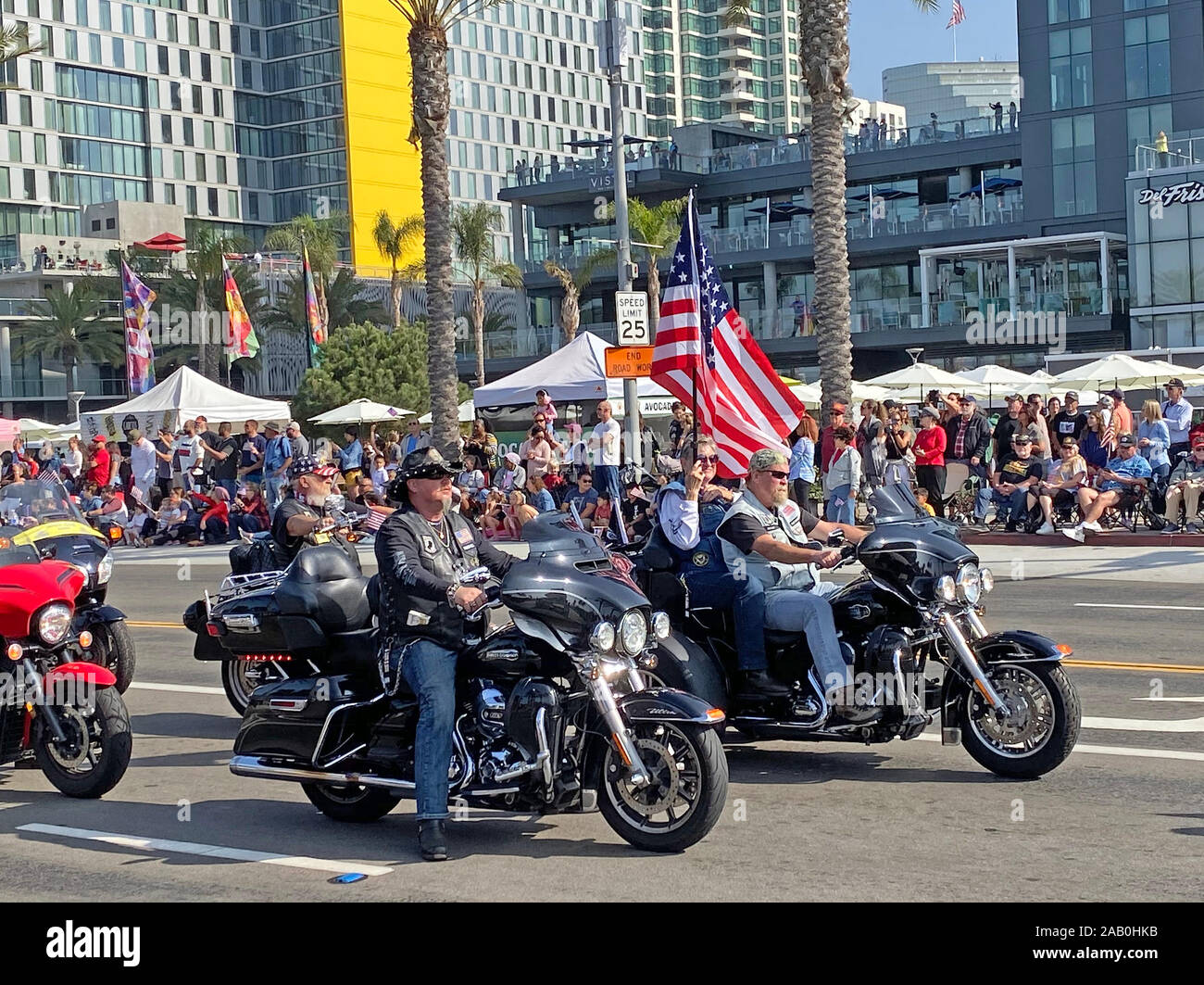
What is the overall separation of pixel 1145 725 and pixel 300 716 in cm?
480

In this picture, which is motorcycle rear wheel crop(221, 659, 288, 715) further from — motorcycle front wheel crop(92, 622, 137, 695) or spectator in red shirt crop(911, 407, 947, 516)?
spectator in red shirt crop(911, 407, 947, 516)

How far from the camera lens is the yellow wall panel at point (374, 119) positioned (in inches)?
4815

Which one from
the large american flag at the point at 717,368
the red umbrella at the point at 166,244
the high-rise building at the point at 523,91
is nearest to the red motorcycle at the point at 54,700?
the large american flag at the point at 717,368

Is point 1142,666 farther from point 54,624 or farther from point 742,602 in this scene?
point 54,624

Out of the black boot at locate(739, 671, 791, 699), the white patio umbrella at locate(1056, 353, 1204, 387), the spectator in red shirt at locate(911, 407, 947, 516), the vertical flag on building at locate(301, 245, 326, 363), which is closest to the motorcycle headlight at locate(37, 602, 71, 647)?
the black boot at locate(739, 671, 791, 699)

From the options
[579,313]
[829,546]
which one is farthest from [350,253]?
[829,546]

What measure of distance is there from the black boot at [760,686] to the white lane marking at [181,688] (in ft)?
15.9

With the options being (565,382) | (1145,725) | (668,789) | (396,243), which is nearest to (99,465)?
(565,382)

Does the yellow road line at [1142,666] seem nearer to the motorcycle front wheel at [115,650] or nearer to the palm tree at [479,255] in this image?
the motorcycle front wheel at [115,650]

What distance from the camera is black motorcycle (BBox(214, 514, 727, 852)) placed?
21.0 ft

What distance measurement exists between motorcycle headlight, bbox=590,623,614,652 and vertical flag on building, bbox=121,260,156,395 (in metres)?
38.3

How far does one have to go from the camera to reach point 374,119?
407ft
